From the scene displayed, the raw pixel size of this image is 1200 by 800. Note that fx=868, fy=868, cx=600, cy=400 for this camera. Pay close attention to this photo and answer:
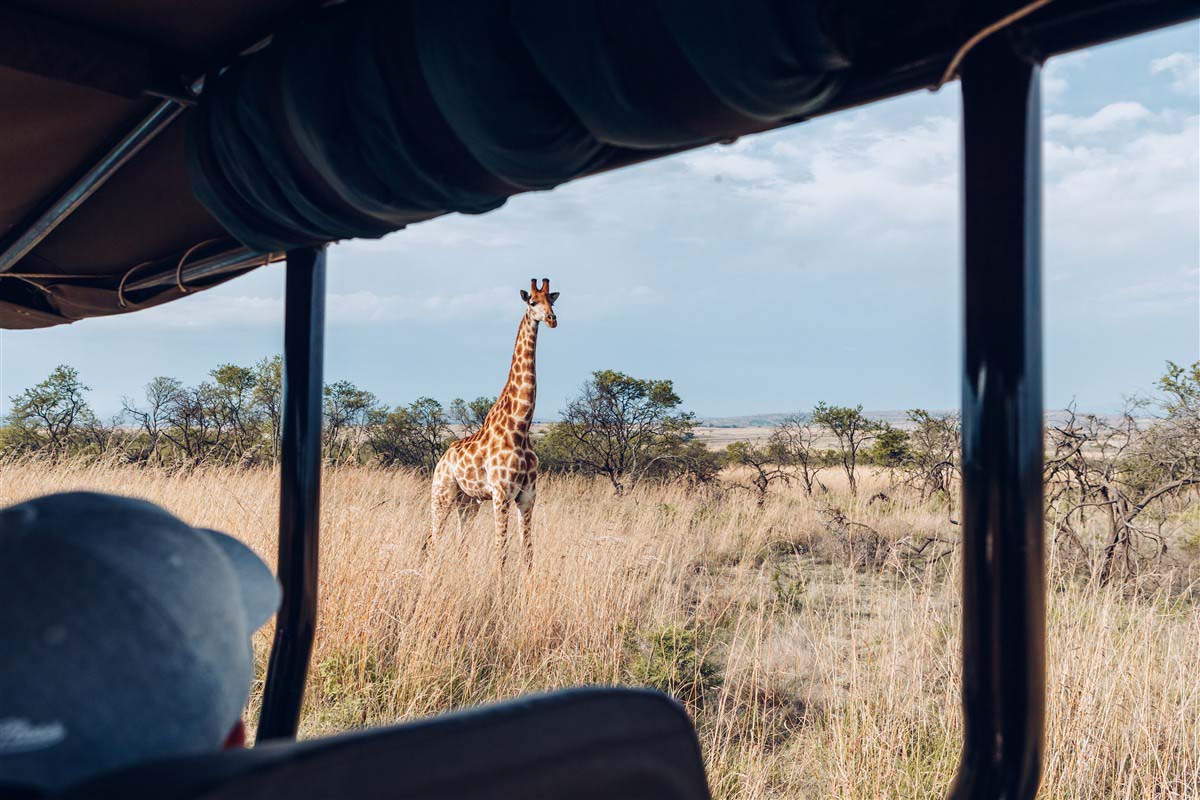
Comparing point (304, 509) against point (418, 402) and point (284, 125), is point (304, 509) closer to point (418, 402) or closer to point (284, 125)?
point (284, 125)

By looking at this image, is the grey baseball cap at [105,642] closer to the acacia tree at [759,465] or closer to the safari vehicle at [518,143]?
the safari vehicle at [518,143]

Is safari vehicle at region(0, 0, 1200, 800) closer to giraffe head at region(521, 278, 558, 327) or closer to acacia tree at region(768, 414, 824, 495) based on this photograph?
giraffe head at region(521, 278, 558, 327)

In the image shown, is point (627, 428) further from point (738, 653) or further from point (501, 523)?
point (738, 653)

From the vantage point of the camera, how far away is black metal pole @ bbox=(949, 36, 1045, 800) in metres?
0.57

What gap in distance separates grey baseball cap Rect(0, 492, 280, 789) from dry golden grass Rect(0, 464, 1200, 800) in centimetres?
208

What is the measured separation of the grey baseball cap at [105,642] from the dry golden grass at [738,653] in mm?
2075

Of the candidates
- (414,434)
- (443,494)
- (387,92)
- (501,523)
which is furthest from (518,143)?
(414,434)

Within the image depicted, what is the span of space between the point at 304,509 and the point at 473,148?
0.67 meters

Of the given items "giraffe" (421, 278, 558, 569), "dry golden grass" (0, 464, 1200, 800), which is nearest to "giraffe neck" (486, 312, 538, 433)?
"giraffe" (421, 278, 558, 569)

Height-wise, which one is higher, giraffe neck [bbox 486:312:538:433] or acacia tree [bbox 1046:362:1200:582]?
Result: giraffe neck [bbox 486:312:538:433]

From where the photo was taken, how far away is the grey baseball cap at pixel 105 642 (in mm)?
380

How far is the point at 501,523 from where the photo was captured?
4.61 metres

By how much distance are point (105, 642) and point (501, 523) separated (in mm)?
4264

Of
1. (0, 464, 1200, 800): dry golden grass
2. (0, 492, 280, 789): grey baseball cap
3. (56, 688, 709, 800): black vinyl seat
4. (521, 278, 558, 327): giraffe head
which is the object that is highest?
(521, 278, 558, 327): giraffe head
